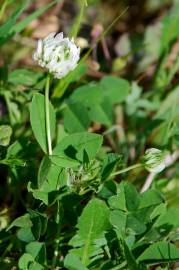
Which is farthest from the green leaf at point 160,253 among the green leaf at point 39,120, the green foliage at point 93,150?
the green leaf at point 39,120

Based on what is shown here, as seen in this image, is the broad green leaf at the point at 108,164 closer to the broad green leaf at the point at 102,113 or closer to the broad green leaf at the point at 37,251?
the broad green leaf at the point at 37,251

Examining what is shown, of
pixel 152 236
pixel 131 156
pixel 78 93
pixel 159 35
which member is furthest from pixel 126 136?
pixel 152 236

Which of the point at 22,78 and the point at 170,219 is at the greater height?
the point at 22,78

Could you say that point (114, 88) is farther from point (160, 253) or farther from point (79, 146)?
point (160, 253)

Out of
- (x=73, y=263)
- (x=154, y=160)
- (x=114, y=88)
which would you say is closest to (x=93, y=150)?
(x=154, y=160)

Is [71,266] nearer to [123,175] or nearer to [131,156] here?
[123,175]

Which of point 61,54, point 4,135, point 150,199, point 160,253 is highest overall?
point 61,54

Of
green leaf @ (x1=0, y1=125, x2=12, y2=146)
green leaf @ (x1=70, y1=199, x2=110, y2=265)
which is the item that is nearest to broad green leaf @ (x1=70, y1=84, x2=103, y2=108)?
green leaf @ (x1=0, y1=125, x2=12, y2=146)
